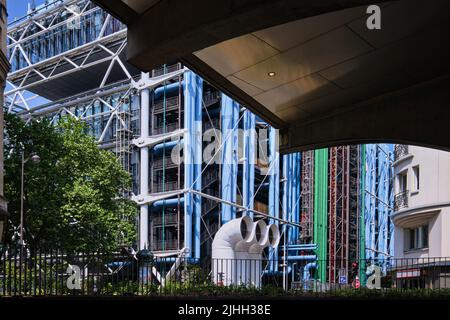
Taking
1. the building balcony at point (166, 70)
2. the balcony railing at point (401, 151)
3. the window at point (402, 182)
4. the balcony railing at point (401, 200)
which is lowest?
the balcony railing at point (401, 200)

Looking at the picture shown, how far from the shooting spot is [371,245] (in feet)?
290

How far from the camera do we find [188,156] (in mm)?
56188

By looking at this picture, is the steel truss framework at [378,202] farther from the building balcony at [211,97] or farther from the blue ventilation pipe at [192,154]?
the blue ventilation pipe at [192,154]

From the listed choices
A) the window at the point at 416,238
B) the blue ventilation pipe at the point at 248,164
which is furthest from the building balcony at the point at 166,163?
the window at the point at 416,238

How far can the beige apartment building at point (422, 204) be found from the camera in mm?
31334

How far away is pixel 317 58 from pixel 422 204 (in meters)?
22.5

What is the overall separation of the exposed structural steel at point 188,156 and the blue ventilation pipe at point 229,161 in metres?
0.11

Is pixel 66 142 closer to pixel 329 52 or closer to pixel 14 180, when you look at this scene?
pixel 14 180

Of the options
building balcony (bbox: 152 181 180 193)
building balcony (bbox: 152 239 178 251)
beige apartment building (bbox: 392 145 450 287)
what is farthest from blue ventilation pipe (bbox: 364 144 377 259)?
beige apartment building (bbox: 392 145 450 287)

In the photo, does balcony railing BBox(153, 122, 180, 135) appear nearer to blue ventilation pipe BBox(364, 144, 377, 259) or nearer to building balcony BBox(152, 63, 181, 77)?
building balcony BBox(152, 63, 181, 77)

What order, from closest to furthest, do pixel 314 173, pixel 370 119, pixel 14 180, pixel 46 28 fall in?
pixel 370 119
pixel 14 180
pixel 314 173
pixel 46 28

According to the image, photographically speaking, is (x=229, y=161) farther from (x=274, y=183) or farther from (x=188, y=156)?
(x=274, y=183)

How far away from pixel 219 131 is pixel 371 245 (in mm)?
40894
